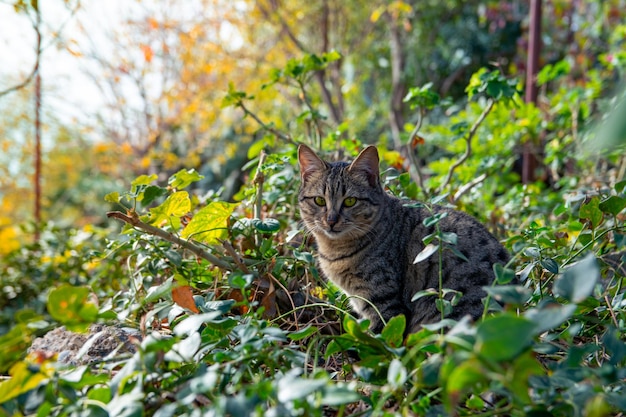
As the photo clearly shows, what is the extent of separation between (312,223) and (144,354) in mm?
1419

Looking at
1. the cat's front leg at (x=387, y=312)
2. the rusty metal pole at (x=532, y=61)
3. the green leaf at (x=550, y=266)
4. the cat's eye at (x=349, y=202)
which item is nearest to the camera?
the green leaf at (x=550, y=266)

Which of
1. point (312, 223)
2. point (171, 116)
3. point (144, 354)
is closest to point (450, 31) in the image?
point (171, 116)

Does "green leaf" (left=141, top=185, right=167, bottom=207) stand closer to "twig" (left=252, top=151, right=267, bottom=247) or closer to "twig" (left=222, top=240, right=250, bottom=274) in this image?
"twig" (left=222, top=240, right=250, bottom=274)

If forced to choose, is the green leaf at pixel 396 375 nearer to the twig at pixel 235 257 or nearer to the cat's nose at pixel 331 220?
the twig at pixel 235 257

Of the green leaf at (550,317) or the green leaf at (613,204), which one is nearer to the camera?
the green leaf at (550,317)

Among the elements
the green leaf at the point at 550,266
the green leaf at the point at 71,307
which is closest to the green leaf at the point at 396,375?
the green leaf at the point at 71,307

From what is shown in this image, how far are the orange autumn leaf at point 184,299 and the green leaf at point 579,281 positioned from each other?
105 cm

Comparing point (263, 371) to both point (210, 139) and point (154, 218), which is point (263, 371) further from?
point (210, 139)

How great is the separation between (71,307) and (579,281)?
996 millimetres

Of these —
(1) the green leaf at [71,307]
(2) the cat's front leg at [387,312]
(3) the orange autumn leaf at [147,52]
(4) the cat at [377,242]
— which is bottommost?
(2) the cat's front leg at [387,312]

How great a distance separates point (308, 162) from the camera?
2.45 metres

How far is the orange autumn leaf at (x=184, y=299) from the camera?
158 cm

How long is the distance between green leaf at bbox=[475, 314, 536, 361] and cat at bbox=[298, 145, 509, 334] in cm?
114

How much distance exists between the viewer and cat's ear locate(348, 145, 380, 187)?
2.31 metres
